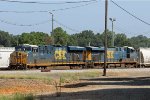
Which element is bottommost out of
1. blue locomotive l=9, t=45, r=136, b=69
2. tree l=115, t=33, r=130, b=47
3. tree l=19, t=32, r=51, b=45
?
blue locomotive l=9, t=45, r=136, b=69

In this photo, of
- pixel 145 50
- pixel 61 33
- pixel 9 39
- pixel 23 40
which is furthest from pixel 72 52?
pixel 9 39

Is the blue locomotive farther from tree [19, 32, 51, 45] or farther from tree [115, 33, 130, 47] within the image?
tree [115, 33, 130, 47]

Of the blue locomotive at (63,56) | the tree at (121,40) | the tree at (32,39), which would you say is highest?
the tree at (121,40)

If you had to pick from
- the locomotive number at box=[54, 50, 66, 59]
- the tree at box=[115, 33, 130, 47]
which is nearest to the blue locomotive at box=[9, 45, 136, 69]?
the locomotive number at box=[54, 50, 66, 59]

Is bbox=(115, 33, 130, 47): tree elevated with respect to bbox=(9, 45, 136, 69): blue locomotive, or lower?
elevated

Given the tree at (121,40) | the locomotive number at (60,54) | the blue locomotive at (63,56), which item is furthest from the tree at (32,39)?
the locomotive number at (60,54)

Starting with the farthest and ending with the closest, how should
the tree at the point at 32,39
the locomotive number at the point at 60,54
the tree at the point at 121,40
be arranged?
the tree at the point at 121,40 < the tree at the point at 32,39 < the locomotive number at the point at 60,54

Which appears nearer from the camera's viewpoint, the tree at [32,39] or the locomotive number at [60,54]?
the locomotive number at [60,54]

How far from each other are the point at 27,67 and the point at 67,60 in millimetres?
7076

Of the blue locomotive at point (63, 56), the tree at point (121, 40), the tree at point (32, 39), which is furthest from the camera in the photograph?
the tree at point (121, 40)

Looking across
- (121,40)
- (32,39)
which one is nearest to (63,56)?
(32,39)

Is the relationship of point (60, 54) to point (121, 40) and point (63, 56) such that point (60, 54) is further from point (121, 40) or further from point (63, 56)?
point (121, 40)

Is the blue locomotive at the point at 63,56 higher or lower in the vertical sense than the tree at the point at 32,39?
lower

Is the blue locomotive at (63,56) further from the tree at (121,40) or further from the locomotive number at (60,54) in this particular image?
the tree at (121,40)
